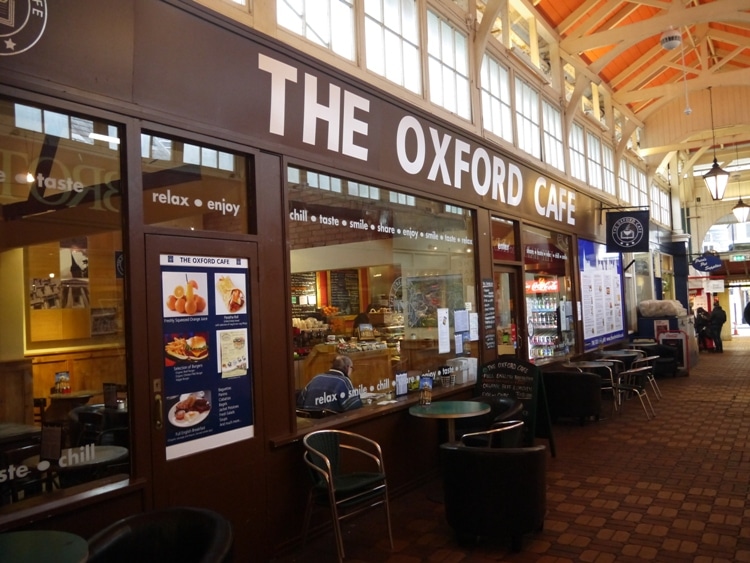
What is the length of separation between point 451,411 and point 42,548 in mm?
3248

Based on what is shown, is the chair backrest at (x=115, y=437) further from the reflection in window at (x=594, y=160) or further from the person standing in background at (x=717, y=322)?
the person standing in background at (x=717, y=322)

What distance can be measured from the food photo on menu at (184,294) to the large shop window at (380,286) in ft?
3.29

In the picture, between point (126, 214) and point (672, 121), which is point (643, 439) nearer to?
point (126, 214)

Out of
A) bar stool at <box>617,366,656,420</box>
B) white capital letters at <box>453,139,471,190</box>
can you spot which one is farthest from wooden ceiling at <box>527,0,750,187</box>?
bar stool at <box>617,366,656,420</box>

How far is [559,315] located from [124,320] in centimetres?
777

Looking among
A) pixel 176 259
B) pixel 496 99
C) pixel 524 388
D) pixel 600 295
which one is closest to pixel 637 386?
pixel 600 295

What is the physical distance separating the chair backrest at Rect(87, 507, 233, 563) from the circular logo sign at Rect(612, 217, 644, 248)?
10.3 metres

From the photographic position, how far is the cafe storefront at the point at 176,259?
10.1 ft

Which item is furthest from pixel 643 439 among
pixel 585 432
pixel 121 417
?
pixel 121 417

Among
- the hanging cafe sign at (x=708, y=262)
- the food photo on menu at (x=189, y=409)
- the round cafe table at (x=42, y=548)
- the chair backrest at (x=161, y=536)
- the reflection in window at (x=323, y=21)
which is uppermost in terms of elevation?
the reflection in window at (x=323, y=21)

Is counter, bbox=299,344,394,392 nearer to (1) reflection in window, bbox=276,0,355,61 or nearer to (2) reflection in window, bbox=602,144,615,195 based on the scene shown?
(1) reflection in window, bbox=276,0,355,61

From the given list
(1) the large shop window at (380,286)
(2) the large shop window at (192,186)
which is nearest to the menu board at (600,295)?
(1) the large shop window at (380,286)

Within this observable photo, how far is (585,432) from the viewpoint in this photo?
7.31 metres

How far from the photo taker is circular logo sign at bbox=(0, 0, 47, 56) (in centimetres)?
281
